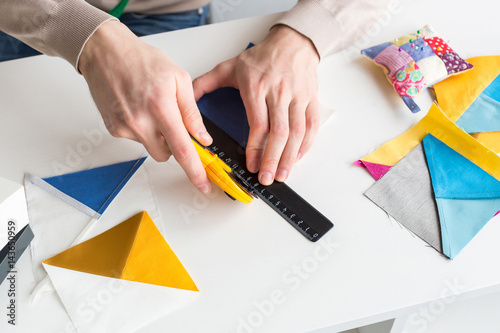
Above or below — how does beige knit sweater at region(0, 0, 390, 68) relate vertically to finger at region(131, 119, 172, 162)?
above

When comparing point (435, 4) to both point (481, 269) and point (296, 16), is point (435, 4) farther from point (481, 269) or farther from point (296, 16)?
point (481, 269)

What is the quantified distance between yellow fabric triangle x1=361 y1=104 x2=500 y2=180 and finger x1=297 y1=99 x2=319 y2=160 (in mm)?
110

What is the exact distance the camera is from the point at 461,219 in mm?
779

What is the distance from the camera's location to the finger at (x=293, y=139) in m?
0.82

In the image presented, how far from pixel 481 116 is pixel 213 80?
557mm

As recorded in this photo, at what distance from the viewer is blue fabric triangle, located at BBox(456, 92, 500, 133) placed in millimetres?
892

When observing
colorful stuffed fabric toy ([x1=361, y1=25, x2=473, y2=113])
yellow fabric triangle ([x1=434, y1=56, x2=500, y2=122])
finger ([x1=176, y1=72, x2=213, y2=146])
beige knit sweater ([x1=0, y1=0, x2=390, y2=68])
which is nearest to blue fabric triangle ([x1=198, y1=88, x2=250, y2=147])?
finger ([x1=176, y1=72, x2=213, y2=146])

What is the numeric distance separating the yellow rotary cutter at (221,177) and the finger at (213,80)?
0.52 ft

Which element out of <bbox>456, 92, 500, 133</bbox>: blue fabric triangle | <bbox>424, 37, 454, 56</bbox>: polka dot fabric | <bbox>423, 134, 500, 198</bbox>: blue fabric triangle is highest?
<bbox>424, 37, 454, 56</bbox>: polka dot fabric

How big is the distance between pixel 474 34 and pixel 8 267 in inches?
43.5

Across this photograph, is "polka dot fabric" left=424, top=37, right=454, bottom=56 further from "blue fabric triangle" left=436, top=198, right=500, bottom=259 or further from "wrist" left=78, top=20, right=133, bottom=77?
"wrist" left=78, top=20, right=133, bottom=77

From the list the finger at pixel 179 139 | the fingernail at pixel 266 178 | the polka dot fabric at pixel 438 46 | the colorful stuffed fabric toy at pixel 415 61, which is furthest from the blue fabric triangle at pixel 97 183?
the polka dot fabric at pixel 438 46

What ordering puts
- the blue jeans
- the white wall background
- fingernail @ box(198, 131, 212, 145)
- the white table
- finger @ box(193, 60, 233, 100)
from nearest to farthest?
the white table
fingernail @ box(198, 131, 212, 145)
finger @ box(193, 60, 233, 100)
the blue jeans
the white wall background

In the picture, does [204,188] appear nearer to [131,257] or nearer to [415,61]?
[131,257]
